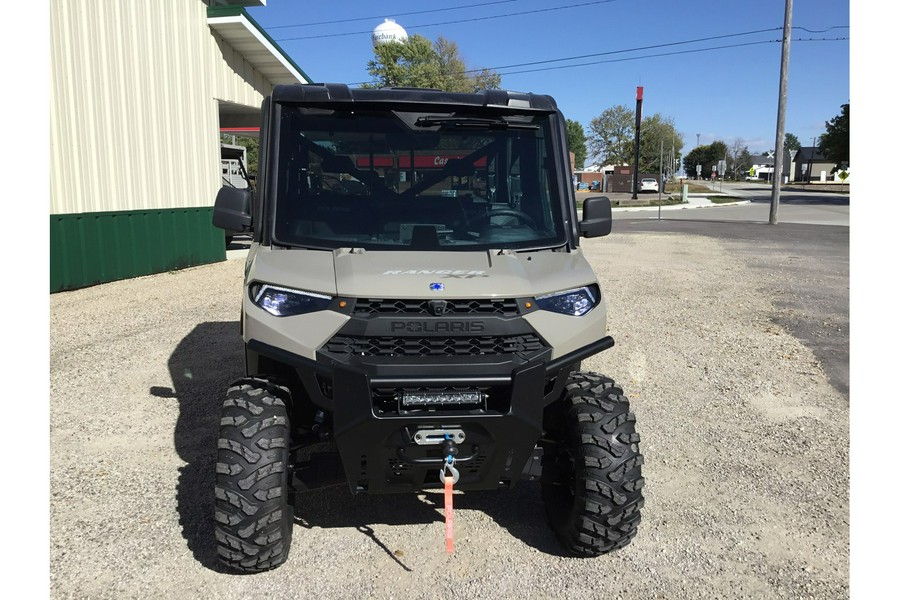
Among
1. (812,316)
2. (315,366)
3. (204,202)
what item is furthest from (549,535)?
(204,202)

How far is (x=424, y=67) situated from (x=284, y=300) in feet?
179

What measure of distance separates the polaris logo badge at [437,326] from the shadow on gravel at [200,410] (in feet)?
5.25

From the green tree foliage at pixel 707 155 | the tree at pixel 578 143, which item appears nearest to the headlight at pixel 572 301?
the tree at pixel 578 143

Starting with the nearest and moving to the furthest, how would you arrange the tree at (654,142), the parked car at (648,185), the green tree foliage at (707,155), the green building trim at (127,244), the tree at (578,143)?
1. the green building trim at (127,244)
2. the parked car at (648,185)
3. the tree at (654,142)
4. the tree at (578,143)
5. the green tree foliage at (707,155)

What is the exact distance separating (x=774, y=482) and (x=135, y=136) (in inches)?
471

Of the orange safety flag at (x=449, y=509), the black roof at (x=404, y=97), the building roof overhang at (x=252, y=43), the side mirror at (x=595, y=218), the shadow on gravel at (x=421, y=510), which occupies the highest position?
the building roof overhang at (x=252, y=43)

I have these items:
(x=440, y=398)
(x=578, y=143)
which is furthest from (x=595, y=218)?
(x=578, y=143)

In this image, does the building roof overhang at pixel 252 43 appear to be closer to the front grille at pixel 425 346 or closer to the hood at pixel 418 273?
the hood at pixel 418 273

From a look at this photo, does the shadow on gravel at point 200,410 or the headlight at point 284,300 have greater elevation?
the headlight at point 284,300

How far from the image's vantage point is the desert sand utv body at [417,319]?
3.26 metres

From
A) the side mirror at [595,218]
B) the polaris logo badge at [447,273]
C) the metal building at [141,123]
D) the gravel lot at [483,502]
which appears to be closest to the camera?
the polaris logo badge at [447,273]

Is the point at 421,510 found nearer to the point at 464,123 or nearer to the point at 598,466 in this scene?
the point at 598,466

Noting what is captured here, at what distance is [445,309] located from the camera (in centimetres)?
334

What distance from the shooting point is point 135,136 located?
503 inches
